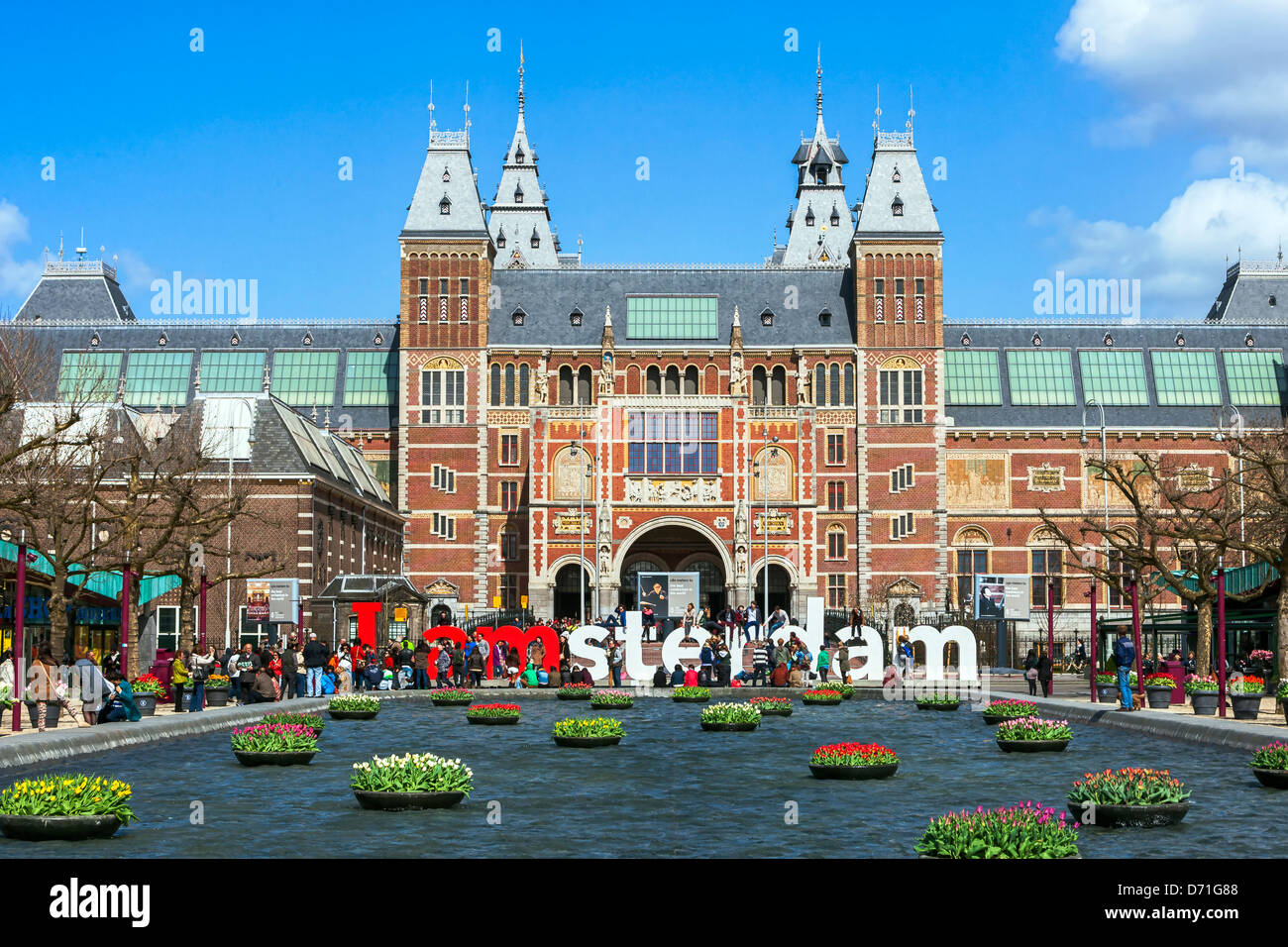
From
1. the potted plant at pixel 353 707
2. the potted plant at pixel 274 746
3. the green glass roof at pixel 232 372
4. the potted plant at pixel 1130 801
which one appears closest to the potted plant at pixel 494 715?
the potted plant at pixel 353 707

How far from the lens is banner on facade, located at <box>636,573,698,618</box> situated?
57.5 meters

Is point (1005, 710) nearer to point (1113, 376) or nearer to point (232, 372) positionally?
point (1113, 376)

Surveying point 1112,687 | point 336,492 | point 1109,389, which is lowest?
point 1112,687

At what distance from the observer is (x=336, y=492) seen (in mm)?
62531

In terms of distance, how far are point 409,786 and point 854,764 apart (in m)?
6.55

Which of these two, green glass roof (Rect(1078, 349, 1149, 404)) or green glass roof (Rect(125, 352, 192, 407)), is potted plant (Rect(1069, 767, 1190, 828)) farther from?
green glass roof (Rect(125, 352, 192, 407))

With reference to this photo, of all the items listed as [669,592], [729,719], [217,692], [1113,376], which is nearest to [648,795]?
[729,719]

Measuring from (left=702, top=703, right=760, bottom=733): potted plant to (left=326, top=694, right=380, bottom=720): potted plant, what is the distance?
24.9 ft

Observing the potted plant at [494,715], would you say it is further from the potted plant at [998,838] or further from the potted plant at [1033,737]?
the potted plant at [998,838]

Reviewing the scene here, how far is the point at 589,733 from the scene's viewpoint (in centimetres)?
2522
